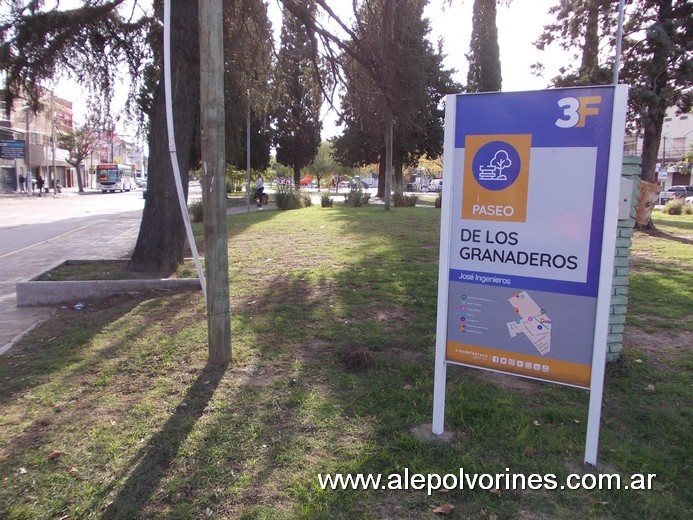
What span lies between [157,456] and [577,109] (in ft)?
10.5

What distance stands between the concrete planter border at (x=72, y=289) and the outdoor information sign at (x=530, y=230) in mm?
5223

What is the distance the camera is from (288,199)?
77.0 feet

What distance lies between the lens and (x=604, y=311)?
9.25 ft

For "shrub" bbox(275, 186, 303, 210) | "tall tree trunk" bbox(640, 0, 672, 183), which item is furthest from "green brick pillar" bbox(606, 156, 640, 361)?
"shrub" bbox(275, 186, 303, 210)

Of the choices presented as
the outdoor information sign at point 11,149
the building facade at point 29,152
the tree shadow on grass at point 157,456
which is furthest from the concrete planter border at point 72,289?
the outdoor information sign at point 11,149

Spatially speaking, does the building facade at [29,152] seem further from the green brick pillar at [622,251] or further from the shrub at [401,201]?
the green brick pillar at [622,251]

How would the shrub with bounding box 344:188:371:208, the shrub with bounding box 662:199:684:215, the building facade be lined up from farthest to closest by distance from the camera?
1. the building facade
2. the shrub with bounding box 344:188:371:208
3. the shrub with bounding box 662:199:684:215

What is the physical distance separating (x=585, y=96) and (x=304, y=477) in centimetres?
266

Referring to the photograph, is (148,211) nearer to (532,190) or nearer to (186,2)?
(186,2)

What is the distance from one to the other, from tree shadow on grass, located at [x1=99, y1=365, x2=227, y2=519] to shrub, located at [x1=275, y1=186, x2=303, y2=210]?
1968cm

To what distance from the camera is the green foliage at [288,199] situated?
23.4 meters

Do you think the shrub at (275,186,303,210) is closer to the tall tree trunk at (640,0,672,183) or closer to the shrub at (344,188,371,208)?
the shrub at (344,188,371,208)

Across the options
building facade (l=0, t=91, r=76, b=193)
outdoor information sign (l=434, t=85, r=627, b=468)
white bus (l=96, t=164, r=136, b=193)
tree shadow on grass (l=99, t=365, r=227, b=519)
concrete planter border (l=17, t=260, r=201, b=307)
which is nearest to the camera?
tree shadow on grass (l=99, t=365, r=227, b=519)

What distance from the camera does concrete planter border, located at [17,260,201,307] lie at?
22.5 ft
